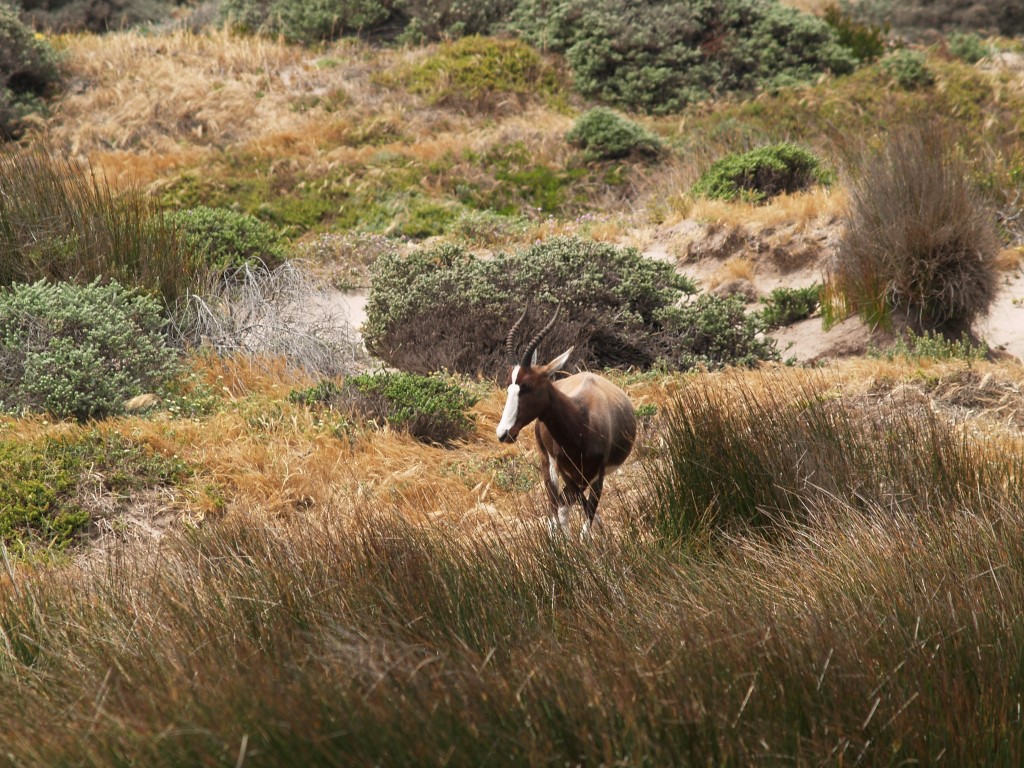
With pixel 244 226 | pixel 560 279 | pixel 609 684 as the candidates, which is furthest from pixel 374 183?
pixel 609 684

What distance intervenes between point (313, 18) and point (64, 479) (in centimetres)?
1868

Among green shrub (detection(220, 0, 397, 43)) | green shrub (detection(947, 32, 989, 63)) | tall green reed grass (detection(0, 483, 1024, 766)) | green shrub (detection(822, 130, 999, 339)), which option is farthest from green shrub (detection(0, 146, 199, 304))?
green shrub (detection(947, 32, 989, 63))

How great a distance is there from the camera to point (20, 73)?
68.4 feet

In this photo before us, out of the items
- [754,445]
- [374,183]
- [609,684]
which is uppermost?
[609,684]

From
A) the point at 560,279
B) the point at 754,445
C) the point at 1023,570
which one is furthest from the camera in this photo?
the point at 560,279

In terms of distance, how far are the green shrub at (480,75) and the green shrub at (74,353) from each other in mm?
12348

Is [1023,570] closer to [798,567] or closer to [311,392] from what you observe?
[798,567]

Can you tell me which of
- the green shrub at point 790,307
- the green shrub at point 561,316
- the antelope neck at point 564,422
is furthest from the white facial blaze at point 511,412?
the green shrub at point 790,307

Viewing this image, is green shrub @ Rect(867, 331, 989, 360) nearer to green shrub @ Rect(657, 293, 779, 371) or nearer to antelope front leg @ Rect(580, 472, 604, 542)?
green shrub @ Rect(657, 293, 779, 371)

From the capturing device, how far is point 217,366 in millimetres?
9375

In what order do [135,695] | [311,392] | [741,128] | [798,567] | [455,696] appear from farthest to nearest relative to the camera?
[741,128], [311,392], [798,567], [135,695], [455,696]

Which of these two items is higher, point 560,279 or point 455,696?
point 455,696

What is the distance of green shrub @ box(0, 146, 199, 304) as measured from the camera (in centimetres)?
967

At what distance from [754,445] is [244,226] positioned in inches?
334
